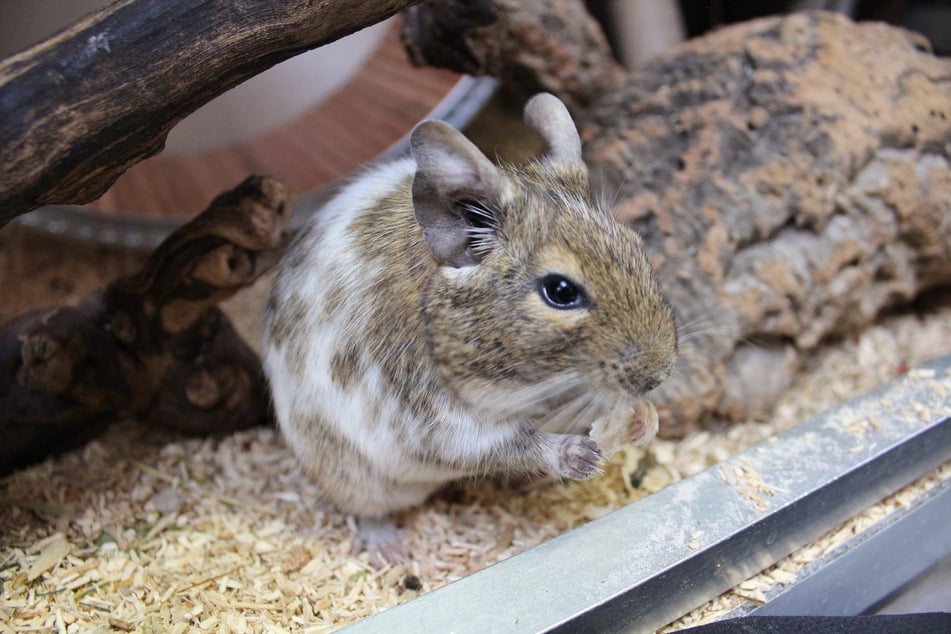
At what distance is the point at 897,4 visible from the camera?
4.02 m

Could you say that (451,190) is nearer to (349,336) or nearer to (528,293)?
(528,293)

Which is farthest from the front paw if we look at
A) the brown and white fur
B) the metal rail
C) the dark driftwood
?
the dark driftwood

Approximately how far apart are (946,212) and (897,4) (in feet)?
5.12

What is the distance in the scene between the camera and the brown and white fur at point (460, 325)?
172 centimetres

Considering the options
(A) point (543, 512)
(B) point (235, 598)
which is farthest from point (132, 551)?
(A) point (543, 512)

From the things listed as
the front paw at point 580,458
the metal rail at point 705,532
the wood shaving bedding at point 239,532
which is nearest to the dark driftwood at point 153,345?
the wood shaving bedding at point 239,532

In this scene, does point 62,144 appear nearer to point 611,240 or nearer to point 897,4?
point 611,240

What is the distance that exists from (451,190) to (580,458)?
726 millimetres

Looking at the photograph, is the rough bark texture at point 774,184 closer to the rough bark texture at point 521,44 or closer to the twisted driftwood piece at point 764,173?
the twisted driftwood piece at point 764,173

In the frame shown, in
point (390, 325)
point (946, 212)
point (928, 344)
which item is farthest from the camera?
point (928, 344)

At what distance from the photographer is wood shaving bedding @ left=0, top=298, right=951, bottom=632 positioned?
1939mm

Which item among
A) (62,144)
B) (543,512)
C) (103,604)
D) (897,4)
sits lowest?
(543,512)

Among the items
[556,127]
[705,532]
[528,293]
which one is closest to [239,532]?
[528,293]

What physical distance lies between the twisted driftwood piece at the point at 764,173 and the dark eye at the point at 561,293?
0.98 metres
